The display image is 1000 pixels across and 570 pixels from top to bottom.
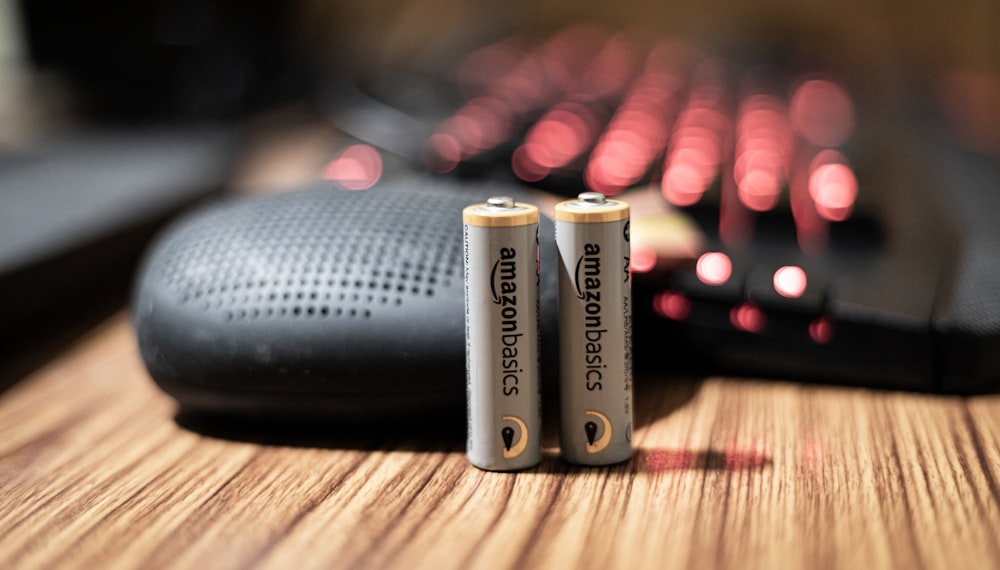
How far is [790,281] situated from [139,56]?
41.7 inches

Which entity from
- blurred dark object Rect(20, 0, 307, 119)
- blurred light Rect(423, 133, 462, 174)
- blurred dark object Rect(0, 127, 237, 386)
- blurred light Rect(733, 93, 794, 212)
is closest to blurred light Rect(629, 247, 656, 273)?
blurred light Rect(733, 93, 794, 212)

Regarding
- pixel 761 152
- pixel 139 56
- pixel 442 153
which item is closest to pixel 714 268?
pixel 761 152

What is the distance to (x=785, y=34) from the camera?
148 centimetres

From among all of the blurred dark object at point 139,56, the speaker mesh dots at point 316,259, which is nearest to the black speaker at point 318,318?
the speaker mesh dots at point 316,259

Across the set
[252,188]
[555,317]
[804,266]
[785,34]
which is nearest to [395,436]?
[555,317]

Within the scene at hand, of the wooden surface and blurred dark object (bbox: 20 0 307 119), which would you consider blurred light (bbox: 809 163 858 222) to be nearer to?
the wooden surface

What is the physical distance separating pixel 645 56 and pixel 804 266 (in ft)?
2.94

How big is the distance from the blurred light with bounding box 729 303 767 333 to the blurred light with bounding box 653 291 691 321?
27 millimetres

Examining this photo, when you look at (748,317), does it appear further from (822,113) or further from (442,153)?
(822,113)

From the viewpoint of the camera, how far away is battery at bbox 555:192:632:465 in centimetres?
47

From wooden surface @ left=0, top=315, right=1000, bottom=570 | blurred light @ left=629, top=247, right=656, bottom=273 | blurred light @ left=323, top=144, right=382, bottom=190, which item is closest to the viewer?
wooden surface @ left=0, top=315, right=1000, bottom=570

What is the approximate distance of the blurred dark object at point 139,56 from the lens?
133 centimetres

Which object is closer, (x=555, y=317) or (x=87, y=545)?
(x=87, y=545)

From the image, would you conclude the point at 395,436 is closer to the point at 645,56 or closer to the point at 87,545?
the point at 87,545
